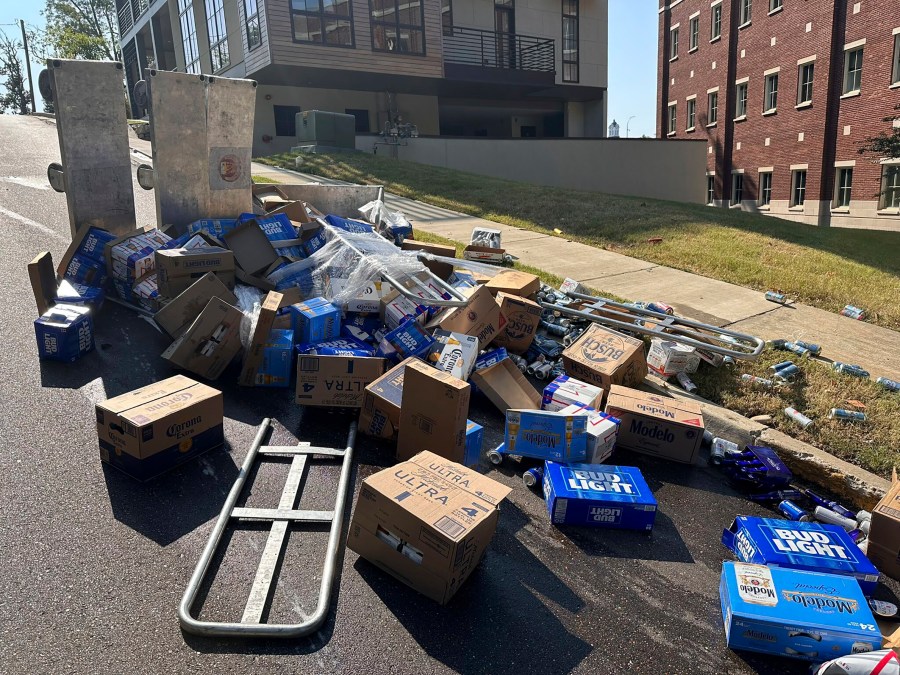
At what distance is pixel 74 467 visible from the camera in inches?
144

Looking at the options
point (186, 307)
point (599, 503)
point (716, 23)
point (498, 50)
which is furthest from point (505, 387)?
point (716, 23)

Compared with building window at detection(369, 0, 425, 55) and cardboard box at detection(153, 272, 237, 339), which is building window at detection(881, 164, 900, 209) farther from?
cardboard box at detection(153, 272, 237, 339)

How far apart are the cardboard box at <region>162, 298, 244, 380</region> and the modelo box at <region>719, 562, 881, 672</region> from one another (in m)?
3.81

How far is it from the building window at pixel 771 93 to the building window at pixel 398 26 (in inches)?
595

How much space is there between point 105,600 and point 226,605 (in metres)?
→ 0.52

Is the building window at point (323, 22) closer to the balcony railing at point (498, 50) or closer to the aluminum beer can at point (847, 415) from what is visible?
the balcony railing at point (498, 50)

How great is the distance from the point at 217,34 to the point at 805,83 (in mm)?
22927

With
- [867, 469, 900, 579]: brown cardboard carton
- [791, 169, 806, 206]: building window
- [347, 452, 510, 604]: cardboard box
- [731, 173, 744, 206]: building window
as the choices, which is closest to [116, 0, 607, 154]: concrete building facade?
[731, 173, 744, 206]: building window

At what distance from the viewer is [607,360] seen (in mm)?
5090

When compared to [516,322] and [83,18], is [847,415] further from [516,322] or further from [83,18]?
[83,18]

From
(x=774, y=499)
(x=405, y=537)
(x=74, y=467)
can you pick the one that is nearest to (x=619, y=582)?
(x=405, y=537)

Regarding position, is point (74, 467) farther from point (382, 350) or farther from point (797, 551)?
point (797, 551)

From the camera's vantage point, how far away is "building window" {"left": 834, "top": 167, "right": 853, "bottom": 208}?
2331 cm

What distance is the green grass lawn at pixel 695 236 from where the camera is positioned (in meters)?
7.66
